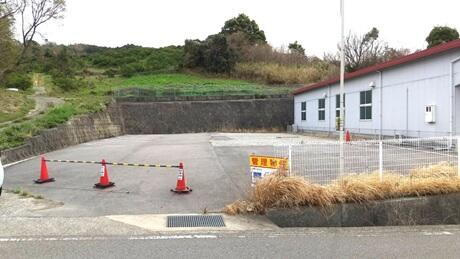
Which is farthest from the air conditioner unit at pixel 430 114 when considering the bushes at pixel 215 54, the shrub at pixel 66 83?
the bushes at pixel 215 54

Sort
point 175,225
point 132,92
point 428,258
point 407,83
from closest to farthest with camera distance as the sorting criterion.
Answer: point 428,258 < point 175,225 < point 407,83 < point 132,92

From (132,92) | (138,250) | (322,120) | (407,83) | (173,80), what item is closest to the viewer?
(138,250)

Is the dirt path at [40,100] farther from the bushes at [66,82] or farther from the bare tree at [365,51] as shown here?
the bare tree at [365,51]

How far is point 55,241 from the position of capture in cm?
670

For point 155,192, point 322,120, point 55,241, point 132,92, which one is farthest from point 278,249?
point 132,92

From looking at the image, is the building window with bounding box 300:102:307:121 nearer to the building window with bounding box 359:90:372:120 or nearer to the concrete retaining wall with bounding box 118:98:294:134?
the concrete retaining wall with bounding box 118:98:294:134

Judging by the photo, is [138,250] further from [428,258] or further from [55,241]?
[428,258]

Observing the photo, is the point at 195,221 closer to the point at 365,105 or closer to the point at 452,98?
the point at 452,98

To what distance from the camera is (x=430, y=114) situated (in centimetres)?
1834

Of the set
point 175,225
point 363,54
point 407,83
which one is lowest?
point 175,225

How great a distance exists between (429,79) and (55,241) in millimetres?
16531

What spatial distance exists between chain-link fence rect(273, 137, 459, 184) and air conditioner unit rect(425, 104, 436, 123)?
289 inches

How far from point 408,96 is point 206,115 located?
82.8 feet

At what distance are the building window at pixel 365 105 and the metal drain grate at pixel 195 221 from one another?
1843 cm
